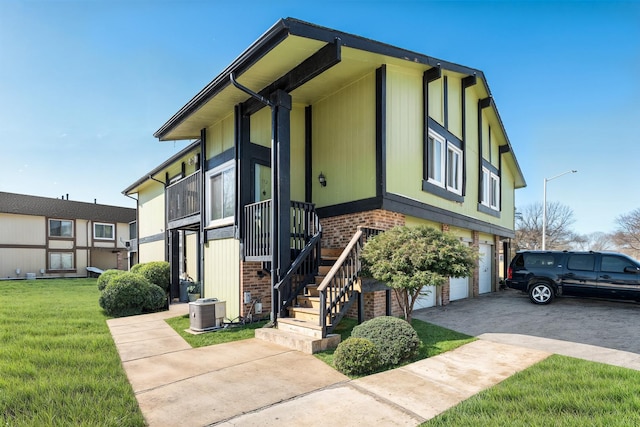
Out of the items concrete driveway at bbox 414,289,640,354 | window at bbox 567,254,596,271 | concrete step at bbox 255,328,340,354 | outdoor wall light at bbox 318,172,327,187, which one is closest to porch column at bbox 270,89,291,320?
concrete step at bbox 255,328,340,354

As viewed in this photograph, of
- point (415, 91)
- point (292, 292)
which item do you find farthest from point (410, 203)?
point (292, 292)

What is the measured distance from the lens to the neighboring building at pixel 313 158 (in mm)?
7465

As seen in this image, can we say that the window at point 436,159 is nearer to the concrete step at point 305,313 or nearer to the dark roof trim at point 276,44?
the dark roof trim at point 276,44

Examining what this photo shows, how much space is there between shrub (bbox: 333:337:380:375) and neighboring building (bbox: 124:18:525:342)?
114cm

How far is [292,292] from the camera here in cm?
799

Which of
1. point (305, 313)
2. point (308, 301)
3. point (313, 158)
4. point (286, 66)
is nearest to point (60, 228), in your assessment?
point (313, 158)

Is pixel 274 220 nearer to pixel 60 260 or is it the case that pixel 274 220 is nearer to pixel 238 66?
pixel 238 66

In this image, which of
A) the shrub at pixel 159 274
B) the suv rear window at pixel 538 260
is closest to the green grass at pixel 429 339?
the suv rear window at pixel 538 260

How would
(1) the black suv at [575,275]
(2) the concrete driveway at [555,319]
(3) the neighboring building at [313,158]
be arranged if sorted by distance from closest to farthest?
(2) the concrete driveway at [555,319] → (3) the neighboring building at [313,158] → (1) the black suv at [575,275]

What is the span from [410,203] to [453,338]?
3544 mm

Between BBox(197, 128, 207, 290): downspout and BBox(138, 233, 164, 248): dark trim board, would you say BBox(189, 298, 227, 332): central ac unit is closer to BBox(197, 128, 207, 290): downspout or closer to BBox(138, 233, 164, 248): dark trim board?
BBox(197, 128, 207, 290): downspout

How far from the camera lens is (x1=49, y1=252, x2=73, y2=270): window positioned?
2727 centimetres

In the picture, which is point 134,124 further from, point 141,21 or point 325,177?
point 325,177

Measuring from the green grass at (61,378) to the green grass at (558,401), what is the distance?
340 cm
